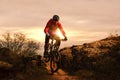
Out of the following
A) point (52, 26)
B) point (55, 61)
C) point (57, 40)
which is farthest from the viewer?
point (55, 61)

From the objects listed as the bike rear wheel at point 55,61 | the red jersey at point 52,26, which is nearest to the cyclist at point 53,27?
the red jersey at point 52,26

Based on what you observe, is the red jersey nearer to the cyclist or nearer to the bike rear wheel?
the cyclist

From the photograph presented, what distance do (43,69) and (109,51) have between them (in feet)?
15.1

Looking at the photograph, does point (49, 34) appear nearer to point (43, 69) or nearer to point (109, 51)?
point (43, 69)

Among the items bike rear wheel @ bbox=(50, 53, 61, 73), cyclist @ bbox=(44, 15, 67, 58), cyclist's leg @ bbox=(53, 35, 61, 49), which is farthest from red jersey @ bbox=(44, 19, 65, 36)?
bike rear wheel @ bbox=(50, 53, 61, 73)

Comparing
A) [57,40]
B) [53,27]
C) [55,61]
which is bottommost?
[55,61]

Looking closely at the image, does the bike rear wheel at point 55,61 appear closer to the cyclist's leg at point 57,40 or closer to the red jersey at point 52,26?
the cyclist's leg at point 57,40

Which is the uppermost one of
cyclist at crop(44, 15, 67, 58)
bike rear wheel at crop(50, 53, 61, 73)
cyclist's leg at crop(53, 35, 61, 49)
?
cyclist at crop(44, 15, 67, 58)

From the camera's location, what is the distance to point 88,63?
21156 millimetres

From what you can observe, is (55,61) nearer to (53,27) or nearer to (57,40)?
(57,40)

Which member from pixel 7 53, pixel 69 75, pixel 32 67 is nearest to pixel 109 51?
pixel 69 75

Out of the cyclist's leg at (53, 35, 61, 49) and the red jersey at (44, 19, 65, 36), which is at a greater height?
the red jersey at (44, 19, 65, 36)

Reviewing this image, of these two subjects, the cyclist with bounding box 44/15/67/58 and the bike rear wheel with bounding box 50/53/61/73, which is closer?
the cyclist with bounding box 44/15/67/58

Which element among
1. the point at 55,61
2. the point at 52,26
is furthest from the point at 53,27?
the point at 55,61
